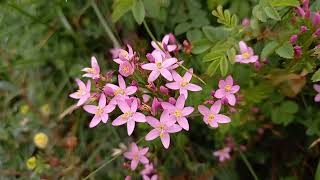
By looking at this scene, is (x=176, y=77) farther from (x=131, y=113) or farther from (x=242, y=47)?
(x=242, y=47)

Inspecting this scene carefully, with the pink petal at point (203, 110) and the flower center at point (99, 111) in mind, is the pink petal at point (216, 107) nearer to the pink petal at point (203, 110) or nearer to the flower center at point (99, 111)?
the pink petal at point (203, 110)

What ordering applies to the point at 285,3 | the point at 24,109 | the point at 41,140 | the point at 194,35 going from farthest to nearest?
the point at 24,109
the point at 41,140
the point at 194,35
the point at 285,3

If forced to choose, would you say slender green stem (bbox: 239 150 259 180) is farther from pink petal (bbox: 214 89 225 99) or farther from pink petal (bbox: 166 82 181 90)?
pink petal (bbox: 166 82 181 90)

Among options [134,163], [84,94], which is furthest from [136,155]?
[84,94]

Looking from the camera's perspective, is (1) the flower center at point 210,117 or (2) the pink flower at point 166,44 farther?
(2) the pink flower at point 166,44

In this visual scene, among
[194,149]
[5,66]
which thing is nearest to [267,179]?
[194,149]

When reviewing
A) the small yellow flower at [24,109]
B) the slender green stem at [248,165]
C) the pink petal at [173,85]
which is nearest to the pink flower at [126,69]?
the pink petal at [173,85]

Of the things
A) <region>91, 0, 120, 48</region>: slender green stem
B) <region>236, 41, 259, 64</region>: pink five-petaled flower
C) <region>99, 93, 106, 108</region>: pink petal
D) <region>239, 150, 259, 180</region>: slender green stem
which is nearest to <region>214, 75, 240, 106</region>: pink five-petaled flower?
<region>236, 41, 259, 64</region>: pink five-petaled flower
